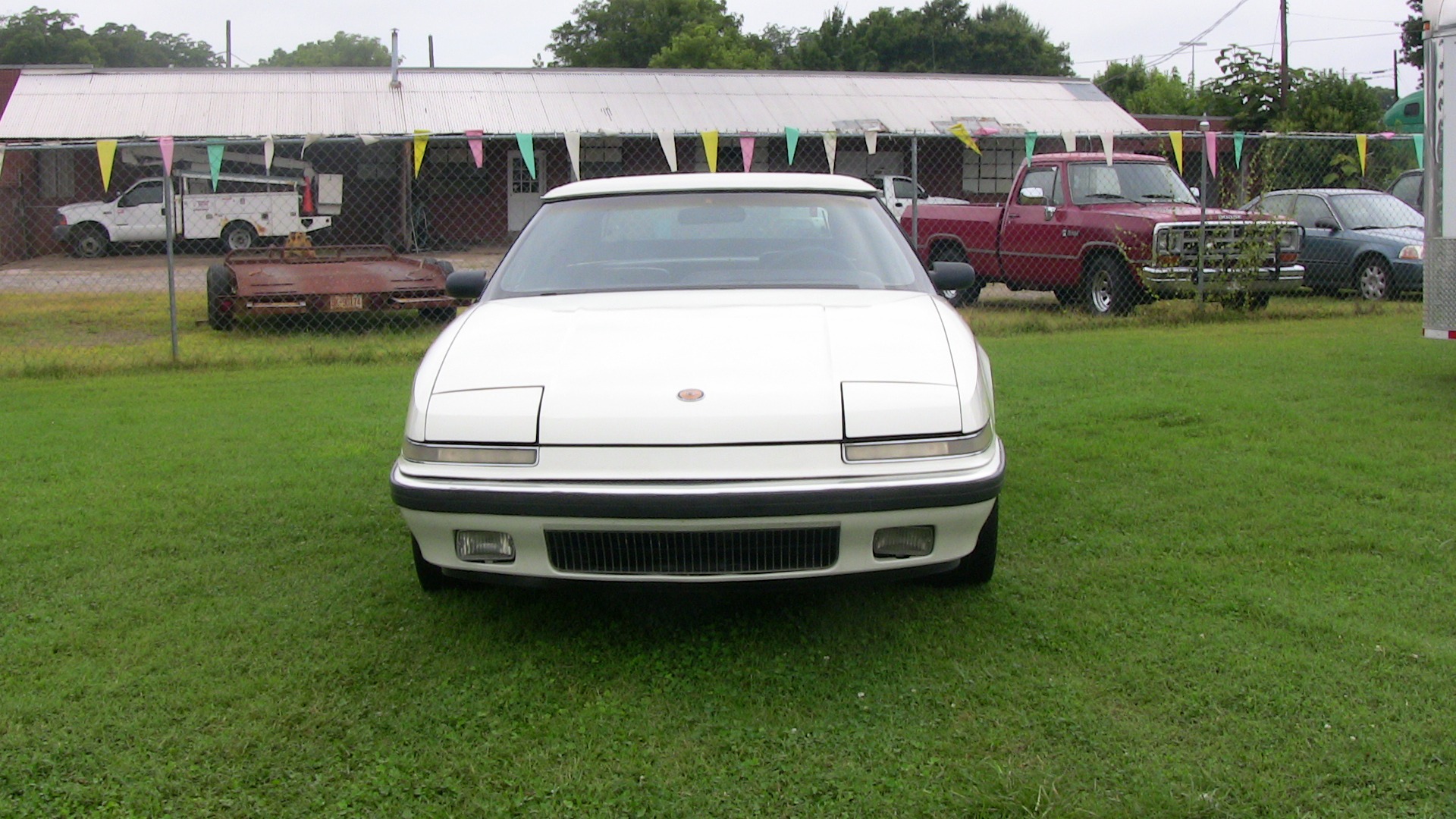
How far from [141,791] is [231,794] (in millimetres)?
199

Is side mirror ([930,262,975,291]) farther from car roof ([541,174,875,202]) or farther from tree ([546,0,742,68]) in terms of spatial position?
tree ([546,0,742,68])

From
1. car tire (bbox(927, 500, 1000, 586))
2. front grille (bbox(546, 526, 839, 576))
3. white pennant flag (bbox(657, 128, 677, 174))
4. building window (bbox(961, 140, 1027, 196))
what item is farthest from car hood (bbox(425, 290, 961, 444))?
building window (bbox(961, 140, 1027, 196))

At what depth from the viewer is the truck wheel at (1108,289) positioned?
12211 mm

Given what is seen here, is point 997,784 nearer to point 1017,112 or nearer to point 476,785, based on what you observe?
point 476,785

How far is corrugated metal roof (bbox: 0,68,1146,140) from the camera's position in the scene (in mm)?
25500

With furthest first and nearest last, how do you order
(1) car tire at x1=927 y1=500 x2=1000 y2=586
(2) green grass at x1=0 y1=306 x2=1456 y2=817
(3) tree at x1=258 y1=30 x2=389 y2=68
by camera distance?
(3) tree at x1=258 y1=30 x2=389 y2=68 < (1) car tire at x1=927 y1=500 x2=1000 y2=586 < (2) green grass at x1=0 y1=306 x2=1456 y2=817

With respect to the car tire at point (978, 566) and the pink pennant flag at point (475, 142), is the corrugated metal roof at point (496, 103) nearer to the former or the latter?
the pink pennant flag at point (475, 142)

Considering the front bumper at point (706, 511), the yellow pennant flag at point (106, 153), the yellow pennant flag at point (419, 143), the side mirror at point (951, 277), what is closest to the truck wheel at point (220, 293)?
the yellow pennant flag at point (106, 153)

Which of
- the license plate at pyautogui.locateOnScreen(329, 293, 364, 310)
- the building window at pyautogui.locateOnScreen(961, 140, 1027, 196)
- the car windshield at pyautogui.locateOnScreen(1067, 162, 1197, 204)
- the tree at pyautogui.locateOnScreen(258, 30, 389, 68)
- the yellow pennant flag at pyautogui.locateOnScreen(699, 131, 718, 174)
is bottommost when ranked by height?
the license plate at pyautogui.locateOnScreen(329, 293, 364, 310)

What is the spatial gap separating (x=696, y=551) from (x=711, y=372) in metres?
0.50

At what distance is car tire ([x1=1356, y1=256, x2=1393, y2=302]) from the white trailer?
6467 millimetres

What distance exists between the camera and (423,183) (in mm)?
27422

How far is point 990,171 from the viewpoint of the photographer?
2952cm

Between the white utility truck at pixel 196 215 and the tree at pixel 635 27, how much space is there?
131 feet
